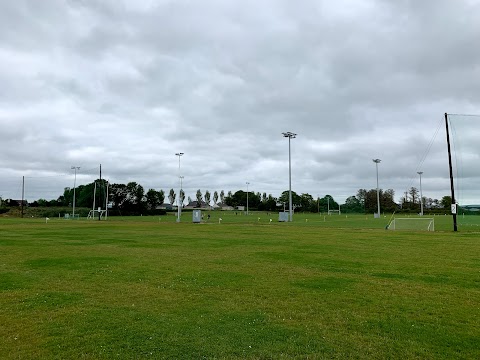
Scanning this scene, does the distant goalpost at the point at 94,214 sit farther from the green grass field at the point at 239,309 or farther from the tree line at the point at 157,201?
the green grass field at the point at 239,309

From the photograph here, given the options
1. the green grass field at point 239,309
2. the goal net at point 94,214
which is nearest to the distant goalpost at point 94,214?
the goal net at point 94,214

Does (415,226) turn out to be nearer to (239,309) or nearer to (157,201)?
(239,309)

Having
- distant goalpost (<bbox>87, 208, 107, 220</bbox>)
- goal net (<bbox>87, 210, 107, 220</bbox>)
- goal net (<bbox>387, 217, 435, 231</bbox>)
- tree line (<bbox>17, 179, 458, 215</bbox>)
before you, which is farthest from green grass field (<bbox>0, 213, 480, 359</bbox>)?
tree line (<bbox>17, 179, 458, 215</bbox>)

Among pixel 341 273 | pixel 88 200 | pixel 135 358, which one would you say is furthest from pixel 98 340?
pixel 88 200

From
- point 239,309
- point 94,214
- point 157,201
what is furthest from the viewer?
point 157,201

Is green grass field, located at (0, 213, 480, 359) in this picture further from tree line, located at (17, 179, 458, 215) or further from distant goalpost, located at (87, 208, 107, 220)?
tree line, located at (17, 179, 458, 215)

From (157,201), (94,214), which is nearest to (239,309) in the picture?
(94,214)

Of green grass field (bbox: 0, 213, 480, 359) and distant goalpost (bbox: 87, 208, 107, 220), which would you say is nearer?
green grass field (bbox: 0, 213, 480, 359)

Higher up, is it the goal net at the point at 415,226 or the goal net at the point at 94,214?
the goal net at the point at 94,214

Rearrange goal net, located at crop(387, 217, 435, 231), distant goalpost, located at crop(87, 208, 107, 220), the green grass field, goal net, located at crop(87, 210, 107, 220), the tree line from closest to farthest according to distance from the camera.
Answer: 1. the green grass field
2. goal net, located at crop(387, 217, 435, 231)
3. distant goalpost, located at crop(87, 208, 107, 220)
4. goal net, located at crop(87, 210, 107, 220)
5. the tree line

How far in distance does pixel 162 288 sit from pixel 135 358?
4.61m

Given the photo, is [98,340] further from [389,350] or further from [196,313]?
[389,350]

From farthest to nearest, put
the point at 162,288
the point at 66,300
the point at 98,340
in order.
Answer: the point at 162,288, the point at 66,300, the point at 98,340

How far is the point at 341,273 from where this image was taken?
1255cm
